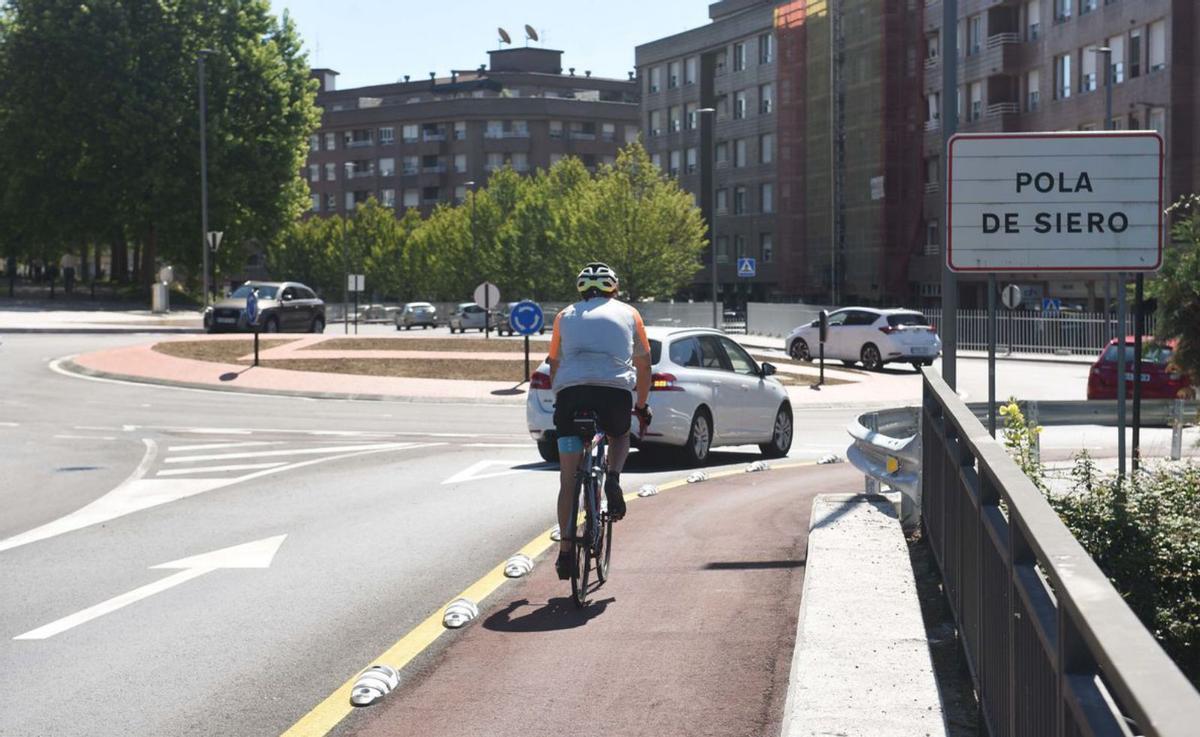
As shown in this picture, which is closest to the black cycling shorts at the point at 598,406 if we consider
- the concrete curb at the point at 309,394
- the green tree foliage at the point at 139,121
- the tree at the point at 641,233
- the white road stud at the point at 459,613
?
the white road stud at the point at 459,613

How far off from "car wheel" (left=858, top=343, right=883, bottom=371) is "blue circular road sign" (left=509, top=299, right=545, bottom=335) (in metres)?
16.1

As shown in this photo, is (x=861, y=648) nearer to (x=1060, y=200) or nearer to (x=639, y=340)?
(x=639, y=340)

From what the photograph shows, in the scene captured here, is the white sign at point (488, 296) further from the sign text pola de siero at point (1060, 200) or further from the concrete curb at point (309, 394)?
the sign text pola de siero at point (1060, 200)

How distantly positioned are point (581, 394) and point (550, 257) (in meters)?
81.5

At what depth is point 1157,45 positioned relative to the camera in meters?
54.7

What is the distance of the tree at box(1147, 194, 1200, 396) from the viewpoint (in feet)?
52.5

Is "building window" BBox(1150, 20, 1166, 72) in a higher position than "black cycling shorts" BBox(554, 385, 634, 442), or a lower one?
higher

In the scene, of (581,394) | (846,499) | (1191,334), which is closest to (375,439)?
(1191,334)

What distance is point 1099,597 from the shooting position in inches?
112

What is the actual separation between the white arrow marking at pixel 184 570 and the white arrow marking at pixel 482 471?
465cm

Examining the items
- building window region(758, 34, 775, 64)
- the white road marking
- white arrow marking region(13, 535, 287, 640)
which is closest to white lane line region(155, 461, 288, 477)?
the white road marking

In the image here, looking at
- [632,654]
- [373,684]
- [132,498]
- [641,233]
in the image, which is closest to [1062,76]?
[641,233]

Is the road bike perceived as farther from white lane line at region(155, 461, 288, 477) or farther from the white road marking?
white lane line at region(155, 461, 288, 477)

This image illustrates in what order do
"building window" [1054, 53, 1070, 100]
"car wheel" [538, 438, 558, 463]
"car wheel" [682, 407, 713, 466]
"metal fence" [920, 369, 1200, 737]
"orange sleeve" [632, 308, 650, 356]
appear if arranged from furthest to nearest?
"building window" [1054, 53, 1070, 100] < "car wheel" [682, 407, 713, 466] < "car wheel" [538, 438, 558, 463] < "orange sleeve" [632, 308, 650, 356] < "metal fence" [920, 369, 1200, 737]
